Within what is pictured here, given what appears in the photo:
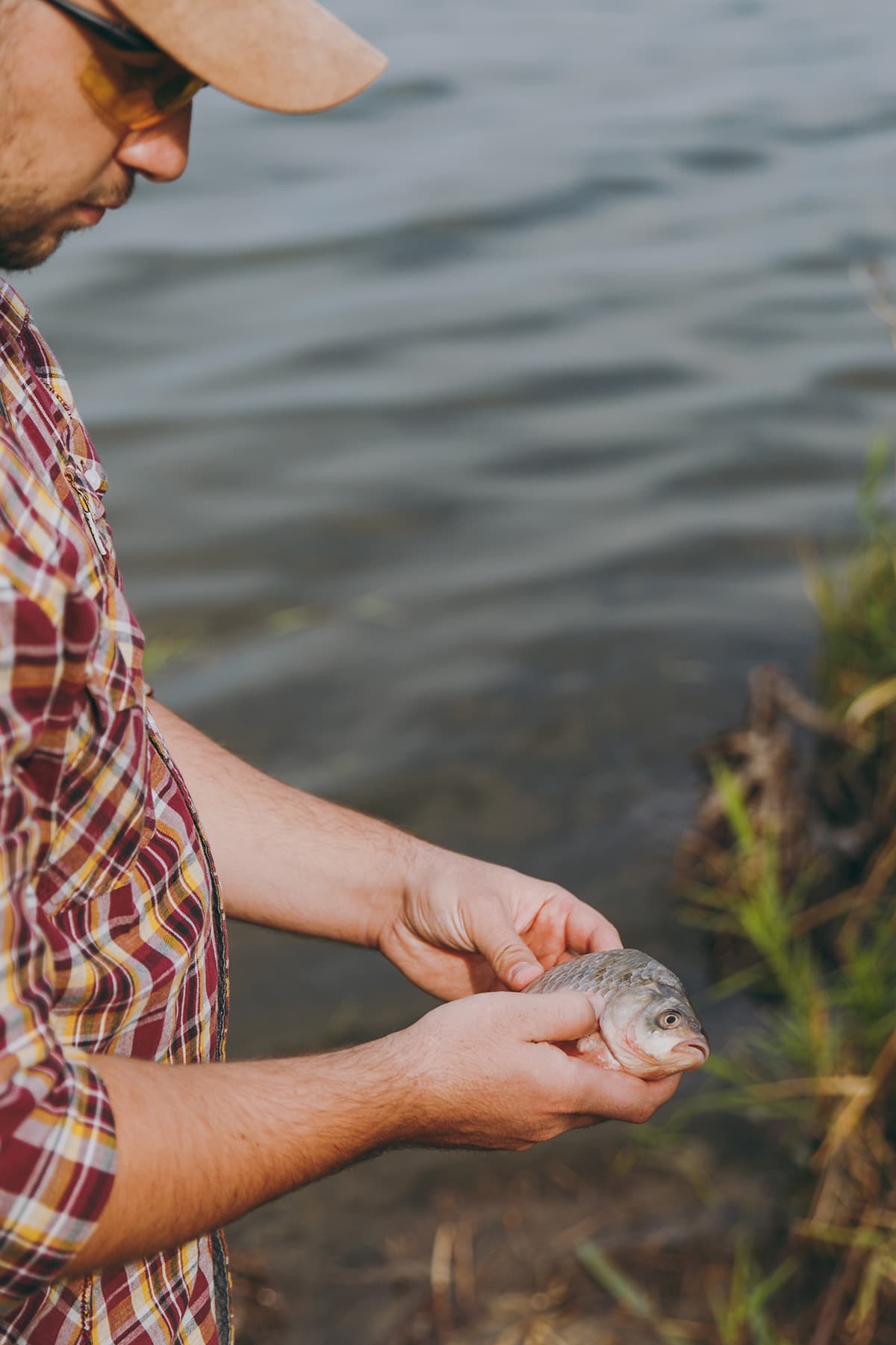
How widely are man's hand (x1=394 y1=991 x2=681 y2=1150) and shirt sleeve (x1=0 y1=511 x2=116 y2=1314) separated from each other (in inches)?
21.3

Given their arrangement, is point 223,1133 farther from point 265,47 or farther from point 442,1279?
point 442,1279

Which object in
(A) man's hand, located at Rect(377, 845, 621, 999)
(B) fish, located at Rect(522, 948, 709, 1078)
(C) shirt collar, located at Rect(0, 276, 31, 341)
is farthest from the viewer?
(A) man's hand, located at Rect(377, 845, 621, 999)

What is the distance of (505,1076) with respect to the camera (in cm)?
198

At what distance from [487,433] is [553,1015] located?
7.25m

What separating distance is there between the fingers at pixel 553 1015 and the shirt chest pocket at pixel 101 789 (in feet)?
1.96

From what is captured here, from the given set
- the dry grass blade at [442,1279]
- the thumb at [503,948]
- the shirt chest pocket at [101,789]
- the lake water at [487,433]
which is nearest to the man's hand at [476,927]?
the thumb at [503,948]

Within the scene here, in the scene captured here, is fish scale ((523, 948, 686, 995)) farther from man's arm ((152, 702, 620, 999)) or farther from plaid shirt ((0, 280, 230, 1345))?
plaid shirt ((0, 280, 230, 1345))

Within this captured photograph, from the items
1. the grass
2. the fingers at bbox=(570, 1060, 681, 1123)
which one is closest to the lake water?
the grass

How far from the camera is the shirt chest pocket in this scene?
1.62m

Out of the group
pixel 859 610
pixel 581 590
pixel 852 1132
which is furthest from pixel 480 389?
pixel 852 1132

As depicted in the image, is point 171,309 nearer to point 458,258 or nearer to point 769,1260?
point 458,258

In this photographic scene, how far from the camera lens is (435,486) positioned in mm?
8484

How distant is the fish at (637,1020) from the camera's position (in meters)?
2.23

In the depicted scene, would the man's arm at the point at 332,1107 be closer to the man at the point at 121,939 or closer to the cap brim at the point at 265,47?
the man at the point at 121,939
